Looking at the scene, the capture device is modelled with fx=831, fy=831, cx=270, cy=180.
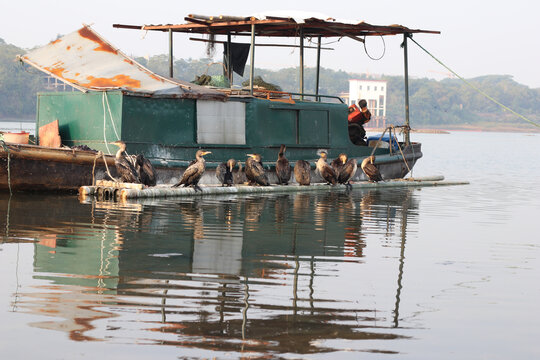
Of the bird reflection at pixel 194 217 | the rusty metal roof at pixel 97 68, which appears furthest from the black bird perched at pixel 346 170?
the bird reflection at pixel 194 217

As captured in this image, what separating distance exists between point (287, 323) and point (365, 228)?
685 centimetres

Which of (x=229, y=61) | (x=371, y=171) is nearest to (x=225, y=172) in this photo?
(x=229, y=61)

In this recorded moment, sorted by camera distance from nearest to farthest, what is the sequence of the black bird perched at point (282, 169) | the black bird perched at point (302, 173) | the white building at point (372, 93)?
the black bird perched at point (282, 169) < the black bird perched at point (302, 173) < the white building at point (372, 93)

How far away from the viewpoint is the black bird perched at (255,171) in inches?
766

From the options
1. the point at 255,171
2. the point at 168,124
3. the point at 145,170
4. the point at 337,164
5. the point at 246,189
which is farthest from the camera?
the point at 337,164

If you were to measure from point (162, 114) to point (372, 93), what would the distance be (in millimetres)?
161504

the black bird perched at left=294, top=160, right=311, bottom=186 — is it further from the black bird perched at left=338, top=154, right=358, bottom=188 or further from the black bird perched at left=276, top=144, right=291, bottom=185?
the black bird perched at left=338, top=154, right=358, bottom=188

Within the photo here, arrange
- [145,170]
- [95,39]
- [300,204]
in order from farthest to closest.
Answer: [95,39] < [145,170] < [300,204]

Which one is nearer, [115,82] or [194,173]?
[194,173]

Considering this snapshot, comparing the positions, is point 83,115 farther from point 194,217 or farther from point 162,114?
point 194,217

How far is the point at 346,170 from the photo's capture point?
20875 millimetres

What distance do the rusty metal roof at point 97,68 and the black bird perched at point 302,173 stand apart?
8.39ft

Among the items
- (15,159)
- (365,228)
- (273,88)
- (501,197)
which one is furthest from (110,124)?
(501,197)

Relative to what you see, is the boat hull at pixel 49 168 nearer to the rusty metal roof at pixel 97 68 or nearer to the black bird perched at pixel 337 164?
the rusty metal roof at pixel 97 68
